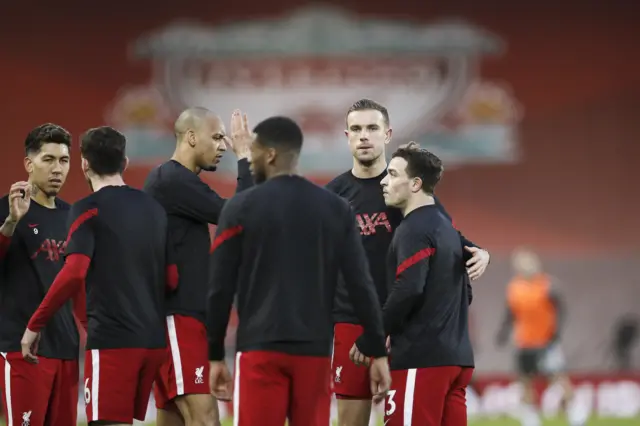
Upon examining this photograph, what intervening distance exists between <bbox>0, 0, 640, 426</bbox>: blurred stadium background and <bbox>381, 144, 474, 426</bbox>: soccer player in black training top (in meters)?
11.9

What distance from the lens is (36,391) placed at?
6.33 meters

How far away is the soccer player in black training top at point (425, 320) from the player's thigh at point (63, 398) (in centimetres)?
184

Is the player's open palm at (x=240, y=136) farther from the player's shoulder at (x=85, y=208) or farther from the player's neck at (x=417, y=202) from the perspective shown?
the player's neck at (x=417, y=202)

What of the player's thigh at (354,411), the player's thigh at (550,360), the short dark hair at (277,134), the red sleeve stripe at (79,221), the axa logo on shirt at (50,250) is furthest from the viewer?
the player's thigh at (550,360)

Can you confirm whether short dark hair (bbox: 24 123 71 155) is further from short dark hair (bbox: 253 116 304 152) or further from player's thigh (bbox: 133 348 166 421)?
short dark hair (bbox: 253 116 304 152)

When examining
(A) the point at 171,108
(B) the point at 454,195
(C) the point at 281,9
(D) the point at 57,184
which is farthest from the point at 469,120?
(D) the point at 57,184

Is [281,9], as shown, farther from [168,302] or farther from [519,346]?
[168,302]

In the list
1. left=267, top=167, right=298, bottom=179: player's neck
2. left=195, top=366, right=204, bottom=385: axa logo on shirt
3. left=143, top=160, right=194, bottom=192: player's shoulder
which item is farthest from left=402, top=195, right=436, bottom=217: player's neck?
left=195, top=366, right=204, bottom=385: axa logo on shirt

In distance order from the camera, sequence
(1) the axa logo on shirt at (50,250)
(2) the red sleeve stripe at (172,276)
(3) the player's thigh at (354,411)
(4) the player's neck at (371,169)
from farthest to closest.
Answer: (4) the player's neck at (371,169) → (3) the player's thigh at (354,411) → (1) the axa logo on shirt at (50,250) → (2) the red sleeve stripe at (172,276)

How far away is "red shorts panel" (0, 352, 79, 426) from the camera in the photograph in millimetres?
6316

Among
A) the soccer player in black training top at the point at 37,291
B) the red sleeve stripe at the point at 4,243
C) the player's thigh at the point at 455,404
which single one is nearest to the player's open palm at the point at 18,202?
the soccer player in black training top at the point at 37,291

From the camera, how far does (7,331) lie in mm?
6449

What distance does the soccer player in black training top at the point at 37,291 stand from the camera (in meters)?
6.35

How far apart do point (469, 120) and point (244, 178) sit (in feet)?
41.6
